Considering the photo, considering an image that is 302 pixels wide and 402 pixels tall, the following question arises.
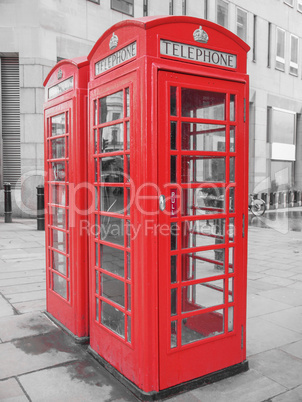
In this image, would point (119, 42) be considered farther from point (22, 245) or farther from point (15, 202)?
point (15, 202)

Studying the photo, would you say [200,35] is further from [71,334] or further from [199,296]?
[71,334]

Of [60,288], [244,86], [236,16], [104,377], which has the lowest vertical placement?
[104,377]

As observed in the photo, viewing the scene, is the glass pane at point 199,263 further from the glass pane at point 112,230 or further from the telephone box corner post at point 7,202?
the telephone box corner post at point 7,202

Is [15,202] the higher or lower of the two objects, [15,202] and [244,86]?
the lower

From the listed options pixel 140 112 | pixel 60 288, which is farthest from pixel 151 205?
pixel 60 288

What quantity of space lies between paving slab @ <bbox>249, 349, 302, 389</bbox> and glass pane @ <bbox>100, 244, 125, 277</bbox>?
1476 mm

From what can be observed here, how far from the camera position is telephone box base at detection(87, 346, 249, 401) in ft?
9.69

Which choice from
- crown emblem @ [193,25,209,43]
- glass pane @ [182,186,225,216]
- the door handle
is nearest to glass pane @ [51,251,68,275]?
glass pane @ [182,186,225,216]

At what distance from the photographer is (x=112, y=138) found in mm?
3314

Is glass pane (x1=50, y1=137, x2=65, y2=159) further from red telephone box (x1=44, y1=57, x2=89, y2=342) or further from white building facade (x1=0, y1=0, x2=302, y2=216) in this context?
white building facade (x1=0, y1=0, x2=302, y2=216)

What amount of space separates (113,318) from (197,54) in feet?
7.48

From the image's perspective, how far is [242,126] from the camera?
326 centimetres

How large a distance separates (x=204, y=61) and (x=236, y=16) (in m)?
19.9

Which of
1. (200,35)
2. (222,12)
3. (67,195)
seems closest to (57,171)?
(67,195)
